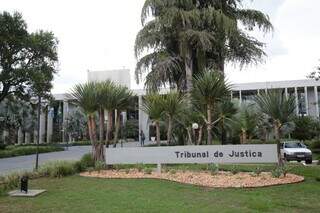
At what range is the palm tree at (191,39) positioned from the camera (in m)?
24.6

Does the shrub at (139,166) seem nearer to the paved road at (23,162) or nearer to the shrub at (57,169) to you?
the shrub at (57,169)

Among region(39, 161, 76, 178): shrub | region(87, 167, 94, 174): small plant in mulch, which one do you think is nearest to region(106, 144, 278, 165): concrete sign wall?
region(87, 167, 94, 174): small plant in mulch

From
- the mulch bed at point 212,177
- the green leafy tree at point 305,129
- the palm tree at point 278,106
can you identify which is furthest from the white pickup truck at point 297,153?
the green leafy tree at point 305,129

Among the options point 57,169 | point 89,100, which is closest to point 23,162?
point 89,100

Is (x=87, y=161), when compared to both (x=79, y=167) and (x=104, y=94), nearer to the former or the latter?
(x=79, y=167)

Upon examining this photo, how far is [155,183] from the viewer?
1327cm

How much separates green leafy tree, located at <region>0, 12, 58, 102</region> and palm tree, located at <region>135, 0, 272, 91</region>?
9261 millimetres

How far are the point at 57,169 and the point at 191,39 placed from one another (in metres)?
12.5

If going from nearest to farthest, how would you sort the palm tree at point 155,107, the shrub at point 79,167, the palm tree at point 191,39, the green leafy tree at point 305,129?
the shrub at point 79,167 → the palm tree at point 155,107 → the palm tree at point 191,39 → the green leafy tree at point 305,129

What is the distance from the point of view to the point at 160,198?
10336 mm

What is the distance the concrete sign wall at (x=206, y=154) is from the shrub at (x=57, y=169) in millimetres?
1931

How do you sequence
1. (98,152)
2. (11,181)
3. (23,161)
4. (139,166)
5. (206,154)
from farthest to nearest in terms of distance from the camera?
1. (23,161)
2. (98,152)
3. (139,166)
4. (206,154)
5. (11,181)

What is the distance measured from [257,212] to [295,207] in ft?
3.76

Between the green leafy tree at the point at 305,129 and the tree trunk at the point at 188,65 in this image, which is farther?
the green leafy tree at the point at 305,129
